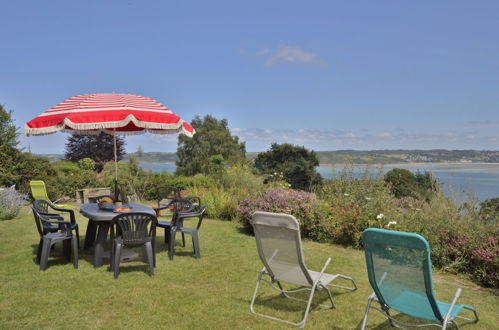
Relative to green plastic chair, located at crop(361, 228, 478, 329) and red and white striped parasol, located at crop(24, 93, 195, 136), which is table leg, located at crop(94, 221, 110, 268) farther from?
green plastic chair, located at crop(361, 228, 478, 329)

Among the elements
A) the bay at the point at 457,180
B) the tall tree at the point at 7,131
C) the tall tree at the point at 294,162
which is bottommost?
the tall tree at the point at 294,162

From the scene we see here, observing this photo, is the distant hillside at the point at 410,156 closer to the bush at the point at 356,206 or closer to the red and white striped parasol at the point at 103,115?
the bush at the point at 356,206

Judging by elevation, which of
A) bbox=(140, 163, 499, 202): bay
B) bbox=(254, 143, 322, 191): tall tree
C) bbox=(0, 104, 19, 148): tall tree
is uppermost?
bbox=(0, 104, 19, 148): tall tree

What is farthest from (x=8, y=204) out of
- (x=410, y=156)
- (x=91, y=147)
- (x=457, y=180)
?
(x=91, y=147)

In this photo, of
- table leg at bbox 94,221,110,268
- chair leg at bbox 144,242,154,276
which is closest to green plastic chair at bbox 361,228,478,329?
chair leg at bbox 144,242,154,276

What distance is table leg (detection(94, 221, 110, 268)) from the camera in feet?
17.7

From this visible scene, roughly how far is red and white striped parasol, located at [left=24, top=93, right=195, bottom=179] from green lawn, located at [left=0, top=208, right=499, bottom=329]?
6.79ft

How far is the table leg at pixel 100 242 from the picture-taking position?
17.7 ft

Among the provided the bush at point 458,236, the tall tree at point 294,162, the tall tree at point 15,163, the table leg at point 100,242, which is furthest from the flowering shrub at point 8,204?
the tall tree at point 294,162

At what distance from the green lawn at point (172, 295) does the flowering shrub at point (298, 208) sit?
107cm

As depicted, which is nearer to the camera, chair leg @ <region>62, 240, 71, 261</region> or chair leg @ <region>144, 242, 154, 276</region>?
chair leg @ <region>144, 242, 154, 276</region>

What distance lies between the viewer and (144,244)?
16.8 feet

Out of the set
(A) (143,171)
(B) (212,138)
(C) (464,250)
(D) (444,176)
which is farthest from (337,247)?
(B) (212,138)

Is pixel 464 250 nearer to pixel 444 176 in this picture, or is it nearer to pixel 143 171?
pixel 444 176
